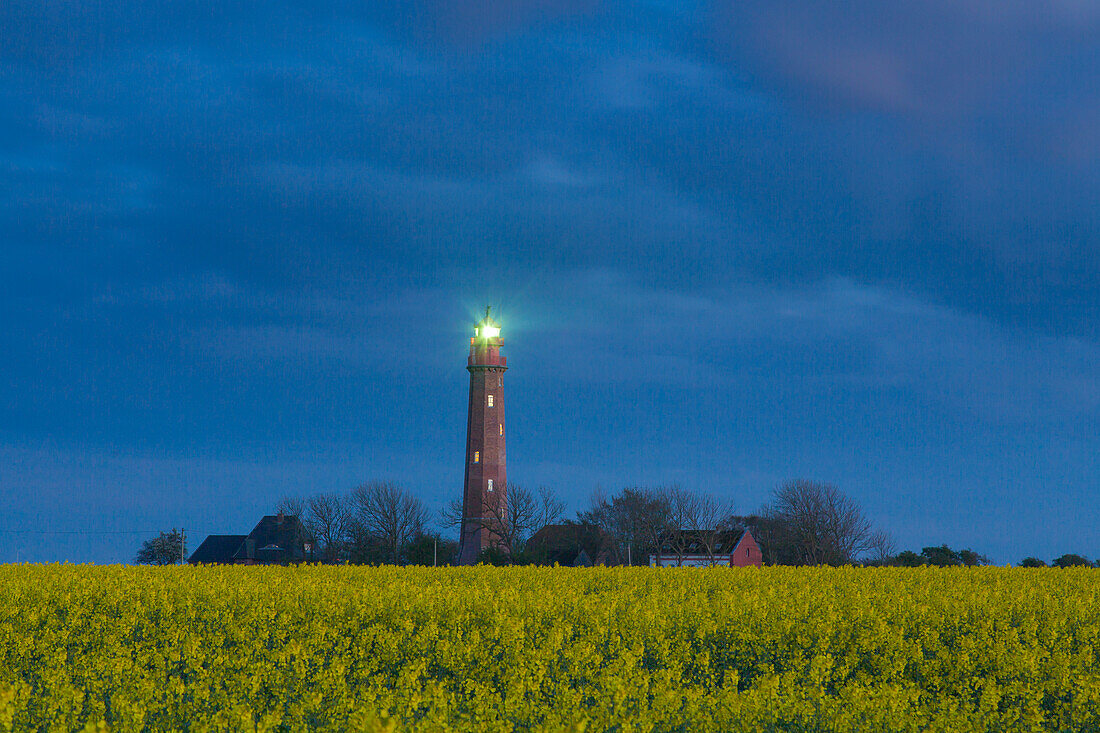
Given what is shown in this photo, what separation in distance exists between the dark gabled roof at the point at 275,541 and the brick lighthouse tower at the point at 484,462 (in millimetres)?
21005

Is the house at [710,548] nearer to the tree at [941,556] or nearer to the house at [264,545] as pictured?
the tree at [941,556]

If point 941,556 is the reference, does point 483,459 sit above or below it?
above

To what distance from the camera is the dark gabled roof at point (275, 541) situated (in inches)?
3558

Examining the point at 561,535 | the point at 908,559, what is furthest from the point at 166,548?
the point at 908,559

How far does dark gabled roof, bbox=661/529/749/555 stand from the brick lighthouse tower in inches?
618

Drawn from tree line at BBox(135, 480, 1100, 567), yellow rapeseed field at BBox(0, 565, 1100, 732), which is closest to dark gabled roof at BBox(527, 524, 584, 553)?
tree line at BBox(135, 480, 1100, 567)

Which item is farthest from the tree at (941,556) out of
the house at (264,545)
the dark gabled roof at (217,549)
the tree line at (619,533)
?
the dark gabled roof at (217,549)

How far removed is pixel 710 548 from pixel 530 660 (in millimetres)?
71109

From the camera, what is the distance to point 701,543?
82938mm

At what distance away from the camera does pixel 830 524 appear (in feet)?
268

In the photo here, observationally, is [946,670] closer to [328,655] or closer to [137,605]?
[328,655]

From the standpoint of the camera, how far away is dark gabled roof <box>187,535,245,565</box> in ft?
317

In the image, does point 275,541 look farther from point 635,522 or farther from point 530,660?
point 530,660

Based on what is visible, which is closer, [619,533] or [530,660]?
[530,660]
